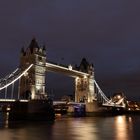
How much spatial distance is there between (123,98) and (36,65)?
1928 inches

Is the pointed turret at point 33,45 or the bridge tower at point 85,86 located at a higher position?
the pointed turret at point 33,45

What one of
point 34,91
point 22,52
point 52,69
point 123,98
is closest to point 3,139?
point 34,91

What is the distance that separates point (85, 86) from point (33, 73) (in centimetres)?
1975

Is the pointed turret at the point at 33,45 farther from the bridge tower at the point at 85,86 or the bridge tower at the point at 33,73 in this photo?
the bridge tower at the point at 85,86

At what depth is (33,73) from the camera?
40.6 meters

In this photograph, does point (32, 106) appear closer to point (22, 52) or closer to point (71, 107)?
point (22, 52)

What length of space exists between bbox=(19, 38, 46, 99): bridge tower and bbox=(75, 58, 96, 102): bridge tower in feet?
56.2

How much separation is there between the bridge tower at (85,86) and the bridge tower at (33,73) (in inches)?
675

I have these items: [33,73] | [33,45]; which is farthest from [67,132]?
[33,45]

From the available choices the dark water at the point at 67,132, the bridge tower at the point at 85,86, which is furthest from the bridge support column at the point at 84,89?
the dark water at the point at 67,132

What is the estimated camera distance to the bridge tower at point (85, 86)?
193 feet

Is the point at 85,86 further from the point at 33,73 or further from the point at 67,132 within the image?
the point at 67,132

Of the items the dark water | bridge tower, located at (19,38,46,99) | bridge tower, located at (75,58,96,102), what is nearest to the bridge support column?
bridge tower, located at (75,58,96,102)

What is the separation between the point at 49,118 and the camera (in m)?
38.2
